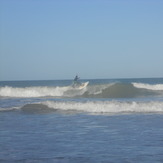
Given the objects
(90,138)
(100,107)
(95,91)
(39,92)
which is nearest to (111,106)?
(100,107)

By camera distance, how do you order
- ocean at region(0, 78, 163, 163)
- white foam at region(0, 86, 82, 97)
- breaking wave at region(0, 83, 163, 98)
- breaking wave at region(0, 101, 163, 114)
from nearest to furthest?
ocean at region(0, 78, 163, 163) → breaking wave at region(0, 101, 163, 114) → breaking wave at region(0, 83, 163, 98) → white foam at region(0, 86, 82, 97)

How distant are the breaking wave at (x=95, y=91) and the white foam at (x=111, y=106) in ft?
42.7

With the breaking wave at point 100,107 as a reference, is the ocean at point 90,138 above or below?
below

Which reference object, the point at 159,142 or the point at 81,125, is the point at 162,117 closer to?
the point at 81,125

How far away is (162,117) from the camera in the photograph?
13.2 meters

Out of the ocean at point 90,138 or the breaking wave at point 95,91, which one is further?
the breaking wave at point 95,91

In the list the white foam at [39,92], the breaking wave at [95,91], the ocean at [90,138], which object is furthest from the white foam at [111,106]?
the white foam at [39,92]

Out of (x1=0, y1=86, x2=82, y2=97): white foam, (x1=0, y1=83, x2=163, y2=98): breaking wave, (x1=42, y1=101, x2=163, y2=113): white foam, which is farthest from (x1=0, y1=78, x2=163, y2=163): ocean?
(x1=0, y1=86, x2=82, y2=97): white foam

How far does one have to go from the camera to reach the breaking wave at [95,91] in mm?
32213

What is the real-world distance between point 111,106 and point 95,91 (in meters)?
17.0

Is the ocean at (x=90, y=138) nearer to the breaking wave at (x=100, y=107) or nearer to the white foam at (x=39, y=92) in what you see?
the breaking wave at (x=100, y=107)

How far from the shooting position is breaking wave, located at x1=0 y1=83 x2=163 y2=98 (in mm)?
32213

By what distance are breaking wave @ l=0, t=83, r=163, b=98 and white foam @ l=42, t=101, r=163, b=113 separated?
13025mm

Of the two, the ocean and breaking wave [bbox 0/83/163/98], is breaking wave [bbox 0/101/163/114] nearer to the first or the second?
the ocean
